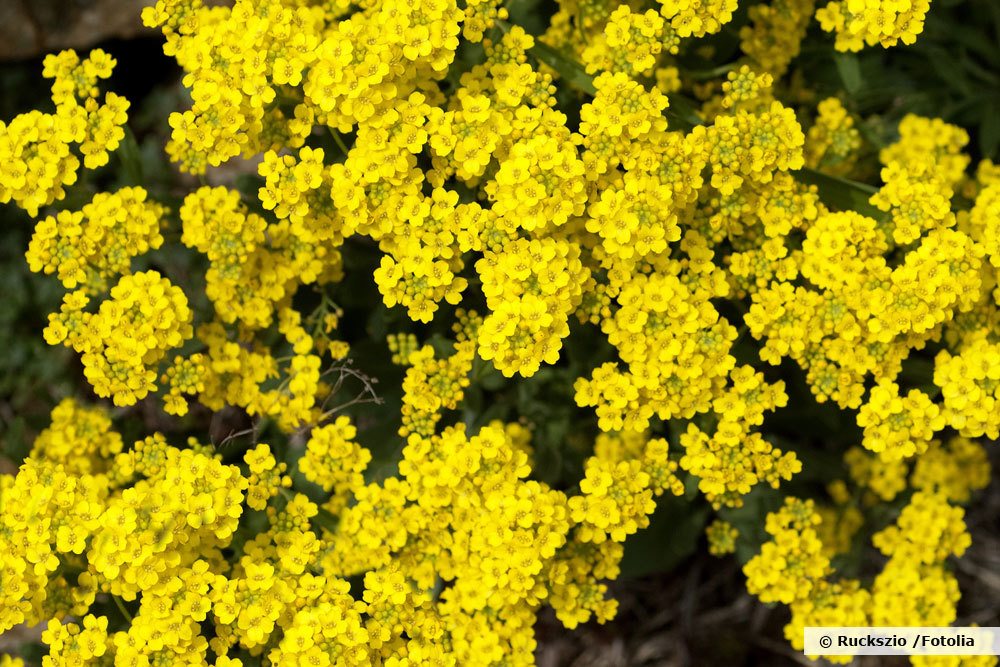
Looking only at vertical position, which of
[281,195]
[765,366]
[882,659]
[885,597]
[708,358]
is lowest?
[882,659]

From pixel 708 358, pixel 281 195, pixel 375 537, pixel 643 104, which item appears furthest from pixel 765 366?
pixel 281 195

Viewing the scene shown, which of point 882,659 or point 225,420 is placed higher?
point 225,420

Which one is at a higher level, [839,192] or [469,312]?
[839,192]

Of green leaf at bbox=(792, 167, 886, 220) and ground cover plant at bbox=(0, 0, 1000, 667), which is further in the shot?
green leaf at bbox=(792, 167, 886, 220)

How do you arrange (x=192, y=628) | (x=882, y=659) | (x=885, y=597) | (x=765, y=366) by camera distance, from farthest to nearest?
(x=882, y=659)
(x=765, y=366)
(x=885, y=597)
(x=192, y=628)

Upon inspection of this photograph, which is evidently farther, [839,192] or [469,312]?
[839,192]

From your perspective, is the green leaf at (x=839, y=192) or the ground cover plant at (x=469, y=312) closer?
the ground cover plant at (x=469, y=312)

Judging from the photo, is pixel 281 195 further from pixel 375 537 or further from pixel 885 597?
pixel 885 597

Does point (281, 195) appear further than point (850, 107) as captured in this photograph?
No
